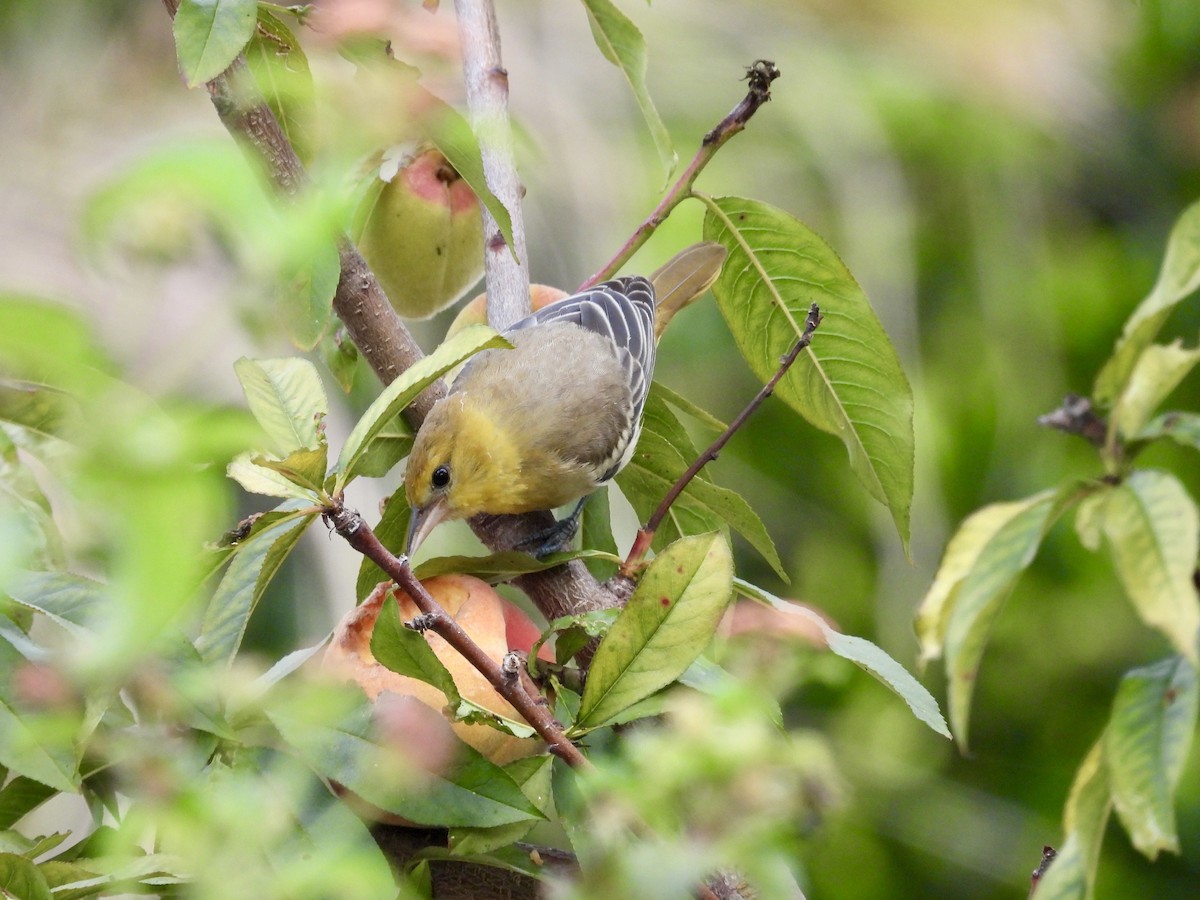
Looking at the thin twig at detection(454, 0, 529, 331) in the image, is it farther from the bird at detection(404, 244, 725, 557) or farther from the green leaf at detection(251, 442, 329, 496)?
the green leaf at detection(251, 442, 329, 496)

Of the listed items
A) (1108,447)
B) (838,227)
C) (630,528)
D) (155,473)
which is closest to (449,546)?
(630,528)

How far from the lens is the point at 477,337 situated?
52 centimetres

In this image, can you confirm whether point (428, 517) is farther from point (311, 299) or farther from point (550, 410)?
point (311, 299)

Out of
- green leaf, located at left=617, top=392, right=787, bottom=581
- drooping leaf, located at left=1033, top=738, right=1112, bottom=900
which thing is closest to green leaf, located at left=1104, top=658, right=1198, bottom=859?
drooping leaf, located at left=1033, top=738, right=1112, bottom=900

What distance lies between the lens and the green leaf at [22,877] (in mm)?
542

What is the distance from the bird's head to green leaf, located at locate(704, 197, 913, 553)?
0.29 m

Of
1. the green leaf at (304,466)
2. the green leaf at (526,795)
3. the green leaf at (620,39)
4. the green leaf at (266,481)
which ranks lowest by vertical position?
the green leaf at (526,795)

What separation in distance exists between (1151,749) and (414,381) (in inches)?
13.5

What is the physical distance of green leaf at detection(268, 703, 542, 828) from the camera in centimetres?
56

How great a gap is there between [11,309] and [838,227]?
2.37 m

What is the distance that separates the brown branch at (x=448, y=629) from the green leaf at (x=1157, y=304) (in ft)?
0.94

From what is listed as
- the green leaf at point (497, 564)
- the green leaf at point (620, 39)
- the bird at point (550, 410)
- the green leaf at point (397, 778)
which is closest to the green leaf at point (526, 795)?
the green leaf at point (397, 778)

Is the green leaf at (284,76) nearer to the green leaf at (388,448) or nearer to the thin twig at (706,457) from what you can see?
the green leaf at (388,448)

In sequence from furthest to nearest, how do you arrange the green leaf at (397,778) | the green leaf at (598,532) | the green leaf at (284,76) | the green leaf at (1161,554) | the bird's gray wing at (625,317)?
1. the bird's gray wing at (625,317)
2. the green leaf at (598,532)
3. the green leaf at (284,76)
4. the green leaf at (397,778)
5. the green leaf at (1161,554)
